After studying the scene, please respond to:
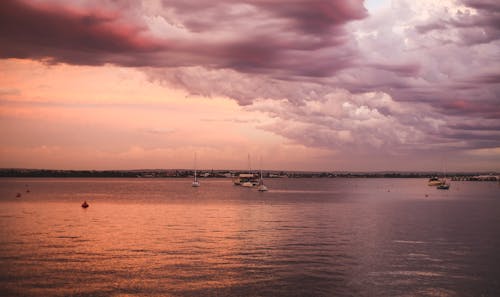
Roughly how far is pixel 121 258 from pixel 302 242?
20.0 m

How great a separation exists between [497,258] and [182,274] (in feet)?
96.4

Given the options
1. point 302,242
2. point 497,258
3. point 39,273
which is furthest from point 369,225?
point 39,273

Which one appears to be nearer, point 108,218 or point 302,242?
point 302,242

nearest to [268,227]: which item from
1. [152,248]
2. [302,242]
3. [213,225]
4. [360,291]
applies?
[213,225]

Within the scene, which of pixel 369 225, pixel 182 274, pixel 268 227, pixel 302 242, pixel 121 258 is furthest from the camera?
pixel 369 225

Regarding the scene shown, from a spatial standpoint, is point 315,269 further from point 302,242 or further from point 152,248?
point 152,248

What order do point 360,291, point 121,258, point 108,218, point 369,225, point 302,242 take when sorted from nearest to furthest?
point 360,291
point 121,258
point 302,242
point 369,225
point 108,218

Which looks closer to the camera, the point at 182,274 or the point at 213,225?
the point at 182,274

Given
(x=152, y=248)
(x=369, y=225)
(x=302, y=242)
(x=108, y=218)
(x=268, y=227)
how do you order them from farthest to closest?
(x=108, y=218) < (x=369, y=225) < (x=268, y=227) < (x=302, y=242) < (x=152, y=248)

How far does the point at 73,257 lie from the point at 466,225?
189 ft

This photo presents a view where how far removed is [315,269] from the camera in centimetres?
4116

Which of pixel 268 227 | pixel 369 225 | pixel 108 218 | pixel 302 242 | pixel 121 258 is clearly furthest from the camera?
pixel 108 218

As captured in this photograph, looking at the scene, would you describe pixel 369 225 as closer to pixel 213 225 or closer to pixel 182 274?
pixel 213 225

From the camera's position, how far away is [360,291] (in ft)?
113
